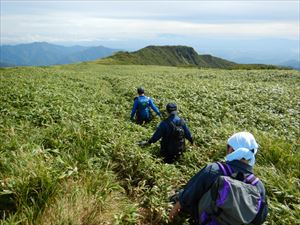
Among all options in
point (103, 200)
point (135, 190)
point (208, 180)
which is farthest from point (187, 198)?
point (135, 190)

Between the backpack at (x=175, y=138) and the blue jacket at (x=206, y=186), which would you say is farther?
the backpack at (x=175, y=138)

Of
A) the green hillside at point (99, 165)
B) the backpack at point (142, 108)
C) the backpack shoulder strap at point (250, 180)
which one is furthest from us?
the backpack at point (142, 108)

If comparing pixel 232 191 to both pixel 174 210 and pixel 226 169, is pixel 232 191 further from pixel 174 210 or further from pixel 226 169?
pixel 174 210

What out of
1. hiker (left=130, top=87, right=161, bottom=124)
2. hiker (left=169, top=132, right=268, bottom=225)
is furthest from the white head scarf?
hiker (left=130, top=87, right=161, bottom=124)

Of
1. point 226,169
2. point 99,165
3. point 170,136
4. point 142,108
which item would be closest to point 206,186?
point 226,169

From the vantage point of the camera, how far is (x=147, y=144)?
33.7 feet

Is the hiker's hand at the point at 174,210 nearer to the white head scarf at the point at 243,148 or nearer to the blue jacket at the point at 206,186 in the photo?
the blue jacket at the point at 206,186

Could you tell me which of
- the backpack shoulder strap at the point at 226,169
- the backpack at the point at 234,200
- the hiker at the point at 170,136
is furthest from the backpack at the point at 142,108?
the backpack at the point at 234,200

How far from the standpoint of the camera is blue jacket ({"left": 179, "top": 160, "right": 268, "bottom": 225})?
5031 millimetres

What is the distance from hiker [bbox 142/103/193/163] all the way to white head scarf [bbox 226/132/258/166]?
4.67 m

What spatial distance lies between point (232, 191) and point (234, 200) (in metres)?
0.14

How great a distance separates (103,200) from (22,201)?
1.48 metres

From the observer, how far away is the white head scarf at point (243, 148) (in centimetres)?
498

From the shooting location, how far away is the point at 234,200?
4.62 meters
